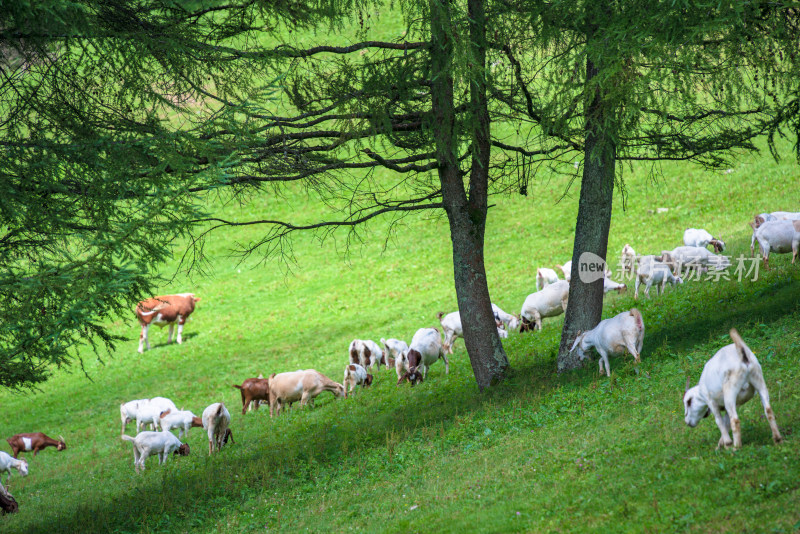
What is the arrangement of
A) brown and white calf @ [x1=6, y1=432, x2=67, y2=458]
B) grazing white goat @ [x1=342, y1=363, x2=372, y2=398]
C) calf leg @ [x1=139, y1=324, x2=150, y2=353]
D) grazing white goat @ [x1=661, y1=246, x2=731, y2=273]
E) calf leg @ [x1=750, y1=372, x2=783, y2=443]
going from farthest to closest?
calf leg @ [x1=139, y1=324, x2=150, y2=353] → brown and white calf @ [x1=6, y1=432, x2=67, y2=458] → grazing white goat @ [x1=661, y1=246, x2=731, y2=273] → grazing white goat @ [x1=342, y1=363, x2=372, y2=398] → calf leg @ [x1=750, y1=372, x2=783, y2=443]

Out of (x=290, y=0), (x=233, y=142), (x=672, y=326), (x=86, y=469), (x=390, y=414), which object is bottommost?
(x=86, y=469)

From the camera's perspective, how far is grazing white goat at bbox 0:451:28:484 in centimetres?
1391

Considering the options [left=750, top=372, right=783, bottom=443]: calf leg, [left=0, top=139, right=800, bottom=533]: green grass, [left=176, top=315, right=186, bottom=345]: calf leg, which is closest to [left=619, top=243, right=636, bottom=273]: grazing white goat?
[left=0, top=139, right=800, bottom=533]: green grass

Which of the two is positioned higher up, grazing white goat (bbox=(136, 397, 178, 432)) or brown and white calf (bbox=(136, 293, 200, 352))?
brown and white calf (bbox=(136, 293, 200, 352))

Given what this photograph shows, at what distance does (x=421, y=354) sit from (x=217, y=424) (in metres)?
4.78

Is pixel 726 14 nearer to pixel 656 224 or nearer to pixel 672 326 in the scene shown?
pixel 672 326

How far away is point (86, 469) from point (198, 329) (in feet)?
51.0

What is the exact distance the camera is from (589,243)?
38.0 feet

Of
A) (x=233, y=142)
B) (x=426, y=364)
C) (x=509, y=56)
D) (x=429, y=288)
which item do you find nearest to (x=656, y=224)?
(x=429, y=288)

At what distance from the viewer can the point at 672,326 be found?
12.3 meters

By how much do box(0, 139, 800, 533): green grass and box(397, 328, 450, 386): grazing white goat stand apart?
1.26ft

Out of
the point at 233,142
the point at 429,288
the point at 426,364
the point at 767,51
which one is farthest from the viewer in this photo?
the point at 429,288

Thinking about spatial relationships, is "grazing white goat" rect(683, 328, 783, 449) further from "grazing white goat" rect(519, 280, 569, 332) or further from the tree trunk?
"grazing white goat" rect(519, 280, 569, 332)

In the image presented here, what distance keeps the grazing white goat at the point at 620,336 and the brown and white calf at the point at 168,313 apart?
68.6 ft
